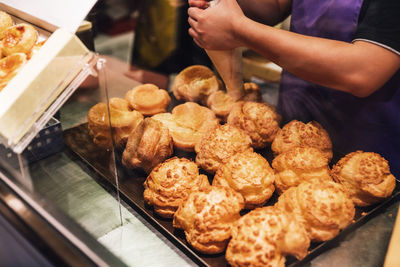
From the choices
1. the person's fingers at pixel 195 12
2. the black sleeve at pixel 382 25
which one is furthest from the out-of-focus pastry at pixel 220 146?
the black sleeve at pixel 382 25

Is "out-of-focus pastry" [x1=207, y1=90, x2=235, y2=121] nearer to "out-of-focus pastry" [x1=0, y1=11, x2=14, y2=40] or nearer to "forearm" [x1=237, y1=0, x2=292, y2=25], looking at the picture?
"forearm" [x1=237, y1=0, x2=292, y2=25]

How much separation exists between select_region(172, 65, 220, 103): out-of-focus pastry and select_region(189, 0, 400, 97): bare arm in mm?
408

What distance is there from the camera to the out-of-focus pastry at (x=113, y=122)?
55.6 inches

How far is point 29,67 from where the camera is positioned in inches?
50.1

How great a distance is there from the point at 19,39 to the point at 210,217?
1.22 metres

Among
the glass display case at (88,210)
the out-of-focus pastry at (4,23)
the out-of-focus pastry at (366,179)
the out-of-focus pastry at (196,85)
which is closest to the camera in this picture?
the glass display case at (88,210)

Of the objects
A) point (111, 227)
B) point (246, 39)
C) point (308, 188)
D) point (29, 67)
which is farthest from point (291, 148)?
point (29, 67)

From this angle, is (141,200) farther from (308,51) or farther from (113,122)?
(308,51)

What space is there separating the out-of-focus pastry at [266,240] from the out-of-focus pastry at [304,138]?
59cm

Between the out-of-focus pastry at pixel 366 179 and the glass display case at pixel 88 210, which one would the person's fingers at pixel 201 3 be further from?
the out-of-focus pastry at pixel 366 179

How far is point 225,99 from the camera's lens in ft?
6.97

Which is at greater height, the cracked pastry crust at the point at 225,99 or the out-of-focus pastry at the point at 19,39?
the out-of-focus pastry at the point at 19,39

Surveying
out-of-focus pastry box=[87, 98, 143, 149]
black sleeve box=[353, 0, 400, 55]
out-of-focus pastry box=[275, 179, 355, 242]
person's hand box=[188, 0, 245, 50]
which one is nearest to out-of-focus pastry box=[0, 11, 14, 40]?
out-of-focus pastry box=[87, 98, 143, 149]

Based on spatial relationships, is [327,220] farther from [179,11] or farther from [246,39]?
[179,11]
